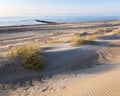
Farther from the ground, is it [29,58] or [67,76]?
[29,58]

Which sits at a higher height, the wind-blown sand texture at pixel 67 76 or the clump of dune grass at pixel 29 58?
the clump of dune grass at pixel 29 58

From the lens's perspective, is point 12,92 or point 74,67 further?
point 74,67

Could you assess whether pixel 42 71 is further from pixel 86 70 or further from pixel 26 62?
pixel 86 70

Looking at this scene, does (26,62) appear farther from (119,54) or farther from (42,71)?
(119,54)

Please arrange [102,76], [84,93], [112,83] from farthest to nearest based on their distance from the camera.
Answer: [102,76] < [112,83] < [84,93]

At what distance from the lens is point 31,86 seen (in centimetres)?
918

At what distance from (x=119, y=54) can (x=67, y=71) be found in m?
4.72

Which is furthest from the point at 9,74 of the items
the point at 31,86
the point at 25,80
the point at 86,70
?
the point at 86,70

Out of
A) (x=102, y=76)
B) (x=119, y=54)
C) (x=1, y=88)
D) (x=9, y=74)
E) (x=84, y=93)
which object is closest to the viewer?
(x=84, y=93)

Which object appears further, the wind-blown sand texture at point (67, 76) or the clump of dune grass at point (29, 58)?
the clump of dune grass at point (29, 58)

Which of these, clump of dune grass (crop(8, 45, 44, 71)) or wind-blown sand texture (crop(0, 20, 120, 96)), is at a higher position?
clump of dune grass (crop(8, 45, 44, 71))

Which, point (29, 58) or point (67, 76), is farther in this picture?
point (29, 58)

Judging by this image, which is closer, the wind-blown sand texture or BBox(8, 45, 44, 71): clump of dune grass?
the wind-blown sand texture

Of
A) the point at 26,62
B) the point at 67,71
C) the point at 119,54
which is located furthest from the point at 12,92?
the point at 119,54
